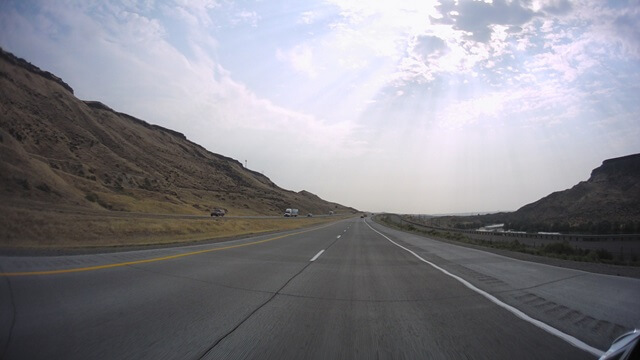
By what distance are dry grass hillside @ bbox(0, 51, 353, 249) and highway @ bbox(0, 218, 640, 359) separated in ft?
73.8

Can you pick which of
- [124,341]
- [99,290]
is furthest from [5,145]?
[124,341]

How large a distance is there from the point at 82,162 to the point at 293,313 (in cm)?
6478

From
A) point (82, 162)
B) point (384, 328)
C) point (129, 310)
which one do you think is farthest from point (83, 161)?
point (384, 328)

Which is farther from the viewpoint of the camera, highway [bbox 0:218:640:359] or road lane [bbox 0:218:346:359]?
highway [bbox 0:218:640:359]

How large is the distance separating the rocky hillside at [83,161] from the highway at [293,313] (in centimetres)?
2508

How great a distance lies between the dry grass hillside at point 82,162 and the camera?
35.5 m

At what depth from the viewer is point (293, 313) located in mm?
5805

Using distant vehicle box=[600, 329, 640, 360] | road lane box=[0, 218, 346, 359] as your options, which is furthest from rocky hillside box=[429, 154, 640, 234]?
distant vehicle box=[600, 329, 640, 360]

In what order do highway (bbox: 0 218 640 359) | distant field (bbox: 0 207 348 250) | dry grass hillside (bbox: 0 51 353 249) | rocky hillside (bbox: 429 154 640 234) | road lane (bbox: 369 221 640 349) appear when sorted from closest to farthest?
1. highway (bbox: 0 218 640 359)
2. road lane (bbox: 369 221 640 349)
3. distant field (bbox: 0 207 348 250)
4. dry grass hillside (bbox: 0 51 353 249)
5. rocky hillside (bbox: 429 154 640 234)

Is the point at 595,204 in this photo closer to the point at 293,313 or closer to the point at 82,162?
the point at 293,313

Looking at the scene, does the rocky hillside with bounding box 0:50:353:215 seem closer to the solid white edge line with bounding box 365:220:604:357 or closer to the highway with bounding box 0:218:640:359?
the highway with bounding box 0:218:640:359

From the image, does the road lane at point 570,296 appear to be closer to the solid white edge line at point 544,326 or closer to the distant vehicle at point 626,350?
the solid white edge line at point 544,326

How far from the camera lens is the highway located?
4.16m

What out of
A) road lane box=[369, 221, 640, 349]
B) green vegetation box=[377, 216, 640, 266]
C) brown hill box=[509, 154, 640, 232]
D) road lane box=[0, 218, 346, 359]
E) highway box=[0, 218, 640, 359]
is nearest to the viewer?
road lane box=[0, 218, 346, 359]
